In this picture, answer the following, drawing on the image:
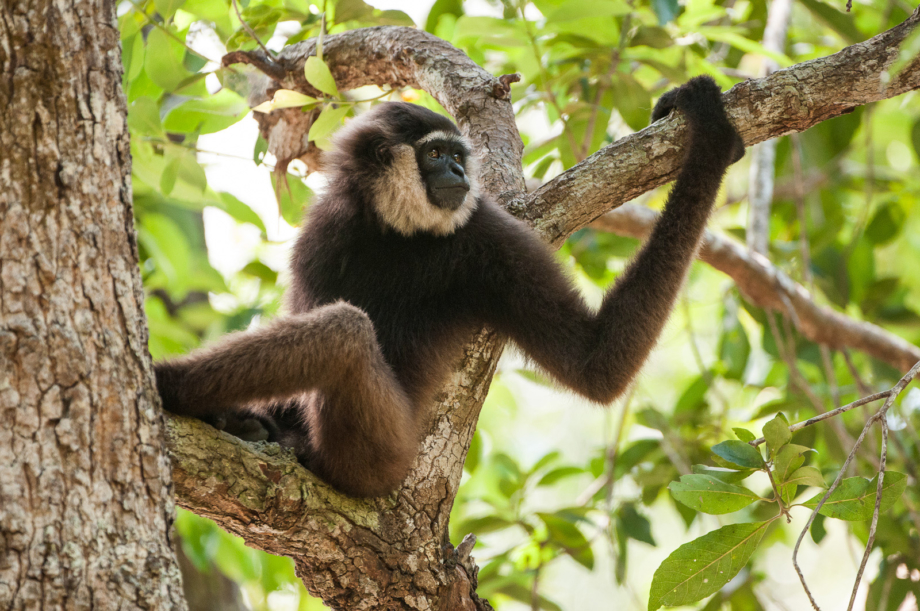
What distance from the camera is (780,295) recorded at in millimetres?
5742

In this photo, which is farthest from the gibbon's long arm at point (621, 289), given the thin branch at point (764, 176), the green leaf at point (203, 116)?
the thin branch at point (764, 176)

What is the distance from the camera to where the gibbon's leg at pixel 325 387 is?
10.1ft

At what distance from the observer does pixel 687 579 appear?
9.33 feet

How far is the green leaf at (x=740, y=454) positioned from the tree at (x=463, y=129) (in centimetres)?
120

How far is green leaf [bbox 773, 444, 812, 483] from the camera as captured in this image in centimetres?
276

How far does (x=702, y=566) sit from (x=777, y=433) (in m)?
0.57

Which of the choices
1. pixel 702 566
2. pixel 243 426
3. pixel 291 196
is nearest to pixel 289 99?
pixel 291 196

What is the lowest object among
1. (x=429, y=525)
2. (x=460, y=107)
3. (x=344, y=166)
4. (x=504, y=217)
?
(x=429, y=525)

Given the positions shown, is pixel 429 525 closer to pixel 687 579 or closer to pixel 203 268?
pixel 687 579

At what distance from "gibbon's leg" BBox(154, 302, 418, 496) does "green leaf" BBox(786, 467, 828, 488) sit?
1564mm

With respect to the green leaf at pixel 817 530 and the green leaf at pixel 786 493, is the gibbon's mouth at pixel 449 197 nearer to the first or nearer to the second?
the green leaf at pixel 786 493

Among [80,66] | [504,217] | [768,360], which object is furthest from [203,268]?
[768,360]

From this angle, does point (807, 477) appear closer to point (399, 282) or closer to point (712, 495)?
point (712, 495)

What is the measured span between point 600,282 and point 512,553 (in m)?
2.59
